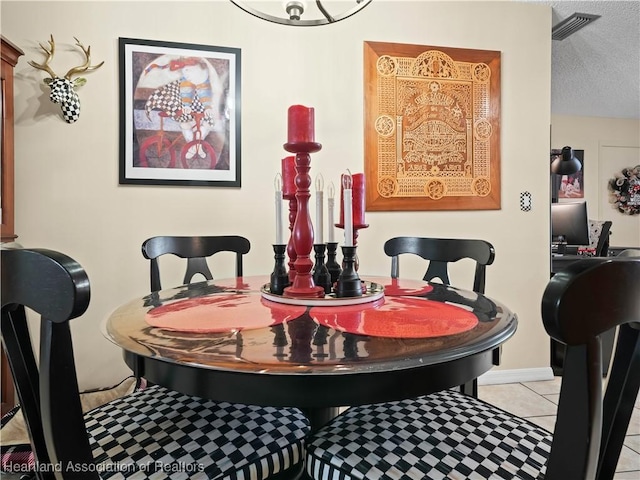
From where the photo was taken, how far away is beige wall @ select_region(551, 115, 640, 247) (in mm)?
5988

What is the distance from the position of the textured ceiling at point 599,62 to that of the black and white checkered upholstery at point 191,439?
305 centimetres

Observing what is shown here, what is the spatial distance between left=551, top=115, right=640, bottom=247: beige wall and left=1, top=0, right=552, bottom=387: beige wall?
385cm

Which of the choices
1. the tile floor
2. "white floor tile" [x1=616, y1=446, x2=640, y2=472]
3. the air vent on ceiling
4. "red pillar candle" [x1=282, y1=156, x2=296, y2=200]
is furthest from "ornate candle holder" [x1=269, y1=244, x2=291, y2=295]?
the air vent on ceiling

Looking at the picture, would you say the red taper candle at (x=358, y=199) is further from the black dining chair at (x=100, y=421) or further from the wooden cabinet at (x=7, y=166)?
the wooden cabinet at (x=7, y=166)

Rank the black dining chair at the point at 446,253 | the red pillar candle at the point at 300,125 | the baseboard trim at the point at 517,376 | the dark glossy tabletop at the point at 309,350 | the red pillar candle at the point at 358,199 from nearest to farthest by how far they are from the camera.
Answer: the dark glossy tabletop at the point at 309,350 < the red pillar candle at the point at 300,125 < the red pillar candle at the point at 358,199 < the black dining chair at the point at 446,253 < the baseboard trim at the point at 517,376

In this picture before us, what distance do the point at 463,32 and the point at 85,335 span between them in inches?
117

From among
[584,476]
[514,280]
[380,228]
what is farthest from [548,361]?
[584,476]

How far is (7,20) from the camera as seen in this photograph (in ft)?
7.26

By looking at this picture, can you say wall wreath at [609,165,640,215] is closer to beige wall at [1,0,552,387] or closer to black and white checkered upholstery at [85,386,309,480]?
beige wall at [1,0,552,387]

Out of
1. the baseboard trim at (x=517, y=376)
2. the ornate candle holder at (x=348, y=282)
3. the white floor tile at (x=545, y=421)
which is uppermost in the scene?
the ornate candle holder at (x=348, y=282)

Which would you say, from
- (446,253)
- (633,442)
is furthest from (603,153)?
(446,253)

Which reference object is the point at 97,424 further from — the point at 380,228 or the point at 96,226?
the point at 380,228

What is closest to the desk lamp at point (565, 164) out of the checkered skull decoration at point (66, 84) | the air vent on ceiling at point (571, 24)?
the air vent on ceiling at point (571, 24)

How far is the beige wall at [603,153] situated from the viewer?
19.6 ft
